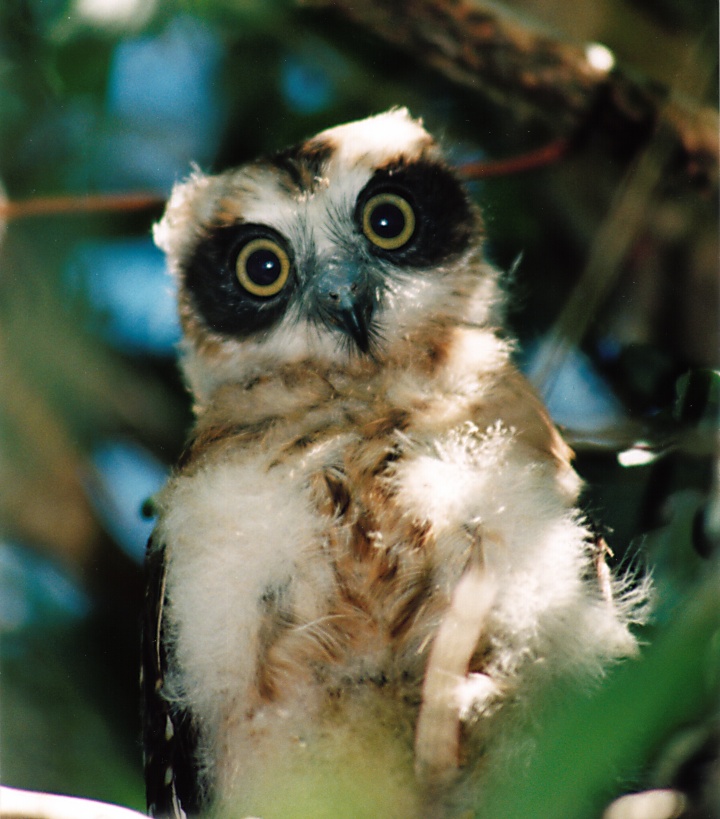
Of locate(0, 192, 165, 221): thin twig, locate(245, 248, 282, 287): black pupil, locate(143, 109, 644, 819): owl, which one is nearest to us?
locate(143, 109, 644, 819): owl

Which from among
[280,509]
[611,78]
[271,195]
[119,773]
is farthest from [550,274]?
[119,773]

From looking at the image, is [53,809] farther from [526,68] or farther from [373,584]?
[526,68]

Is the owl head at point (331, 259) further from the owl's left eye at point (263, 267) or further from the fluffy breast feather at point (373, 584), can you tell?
the fluffy breast feather at point (373, 584)

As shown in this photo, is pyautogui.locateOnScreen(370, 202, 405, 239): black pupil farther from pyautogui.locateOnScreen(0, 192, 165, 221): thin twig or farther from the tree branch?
pyautogui.locateOnScreen(0, 192, 165, 221): thin twig

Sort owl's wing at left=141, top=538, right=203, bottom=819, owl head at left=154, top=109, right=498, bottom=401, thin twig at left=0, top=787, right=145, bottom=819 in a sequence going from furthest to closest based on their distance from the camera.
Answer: owl head at left=154, top=109, right=498, bottom=401, owl's wing at left=141, top=538, right=203, bottom=819, thin twig at left=0, top=787, right=145, bottom=819

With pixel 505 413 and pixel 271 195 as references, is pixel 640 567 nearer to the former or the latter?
pixel 505 413

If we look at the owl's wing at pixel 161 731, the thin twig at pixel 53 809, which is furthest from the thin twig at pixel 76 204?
the thin twig at pixel 53 809

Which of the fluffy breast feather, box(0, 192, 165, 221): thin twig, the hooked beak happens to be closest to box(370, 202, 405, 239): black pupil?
the hooked beak
